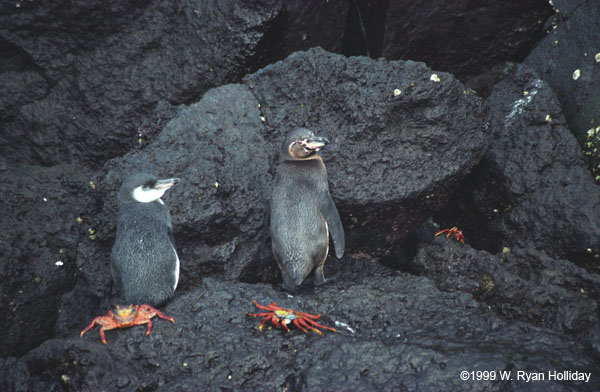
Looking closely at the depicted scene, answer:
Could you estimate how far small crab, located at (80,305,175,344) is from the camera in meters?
3.88

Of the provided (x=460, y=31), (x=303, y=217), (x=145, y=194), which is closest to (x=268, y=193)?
(x=303, y=217)

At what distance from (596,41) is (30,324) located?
587cm

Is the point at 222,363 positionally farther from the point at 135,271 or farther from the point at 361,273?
the point at 361,273

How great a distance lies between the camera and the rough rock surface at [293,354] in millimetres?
3426

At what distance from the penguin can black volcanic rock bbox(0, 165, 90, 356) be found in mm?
934

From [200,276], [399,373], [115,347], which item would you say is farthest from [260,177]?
[399,373]

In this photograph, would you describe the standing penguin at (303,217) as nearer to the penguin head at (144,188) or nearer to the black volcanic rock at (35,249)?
the penguin head at (144,188)

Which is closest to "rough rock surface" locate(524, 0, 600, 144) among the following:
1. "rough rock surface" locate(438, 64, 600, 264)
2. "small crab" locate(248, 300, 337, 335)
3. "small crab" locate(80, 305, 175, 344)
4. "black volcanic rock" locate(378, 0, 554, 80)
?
"rough rock surface" locate(438, 64, 600, 264)

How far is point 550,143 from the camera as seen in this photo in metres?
5.44

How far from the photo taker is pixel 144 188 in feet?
15.6

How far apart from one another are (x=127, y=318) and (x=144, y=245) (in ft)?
2.41

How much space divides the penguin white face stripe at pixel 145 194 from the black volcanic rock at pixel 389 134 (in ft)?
5.13

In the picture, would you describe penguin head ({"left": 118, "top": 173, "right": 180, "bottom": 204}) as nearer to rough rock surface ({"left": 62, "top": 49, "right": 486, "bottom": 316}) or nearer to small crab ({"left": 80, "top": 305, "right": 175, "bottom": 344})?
rough rock surface ({"left": 62, "top": 49, "right": 486, "bottom": 316})

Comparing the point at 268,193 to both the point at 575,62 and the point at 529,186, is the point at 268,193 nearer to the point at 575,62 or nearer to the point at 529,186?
the point at 529,186
